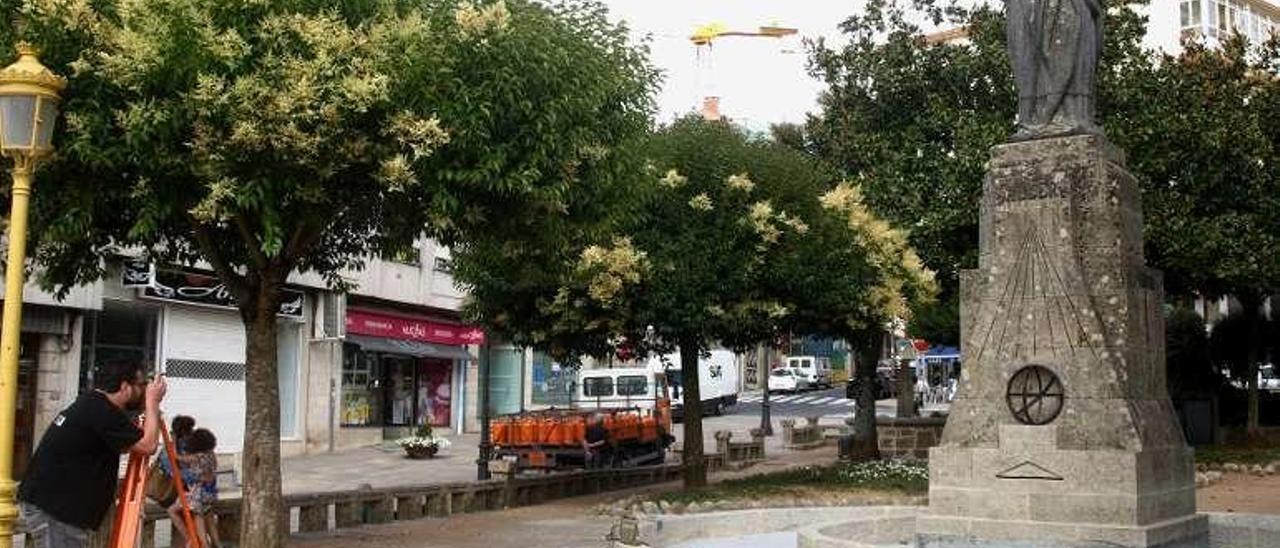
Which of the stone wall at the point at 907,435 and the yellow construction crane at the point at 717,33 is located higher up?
the yellow construction crane at the point at 717,33

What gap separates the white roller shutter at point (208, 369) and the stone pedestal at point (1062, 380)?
17189 millimetres

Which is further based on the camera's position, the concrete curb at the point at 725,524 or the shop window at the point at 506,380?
the shop window at the point at 506,380

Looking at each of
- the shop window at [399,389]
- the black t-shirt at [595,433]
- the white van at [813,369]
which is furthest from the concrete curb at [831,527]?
the white van at [813,369]

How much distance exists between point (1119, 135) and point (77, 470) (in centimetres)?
1873

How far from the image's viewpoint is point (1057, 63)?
10.3 m

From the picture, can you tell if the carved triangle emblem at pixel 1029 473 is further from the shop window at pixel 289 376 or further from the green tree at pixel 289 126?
the shop window at pixel 289 376

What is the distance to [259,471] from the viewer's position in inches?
436

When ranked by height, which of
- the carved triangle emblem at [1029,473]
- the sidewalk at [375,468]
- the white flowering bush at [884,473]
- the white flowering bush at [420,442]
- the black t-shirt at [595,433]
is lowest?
the sidewalk at [375,468]

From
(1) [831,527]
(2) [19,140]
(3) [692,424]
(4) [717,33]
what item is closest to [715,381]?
(3) [692,424]

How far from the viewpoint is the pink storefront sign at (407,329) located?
2964 centimetres

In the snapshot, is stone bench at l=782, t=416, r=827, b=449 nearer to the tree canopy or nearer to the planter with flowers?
the tree canopy

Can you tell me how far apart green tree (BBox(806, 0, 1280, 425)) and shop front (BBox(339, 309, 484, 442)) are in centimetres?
1091

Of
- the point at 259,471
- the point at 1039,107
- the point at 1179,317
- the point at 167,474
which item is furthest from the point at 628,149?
the point at 1179,317

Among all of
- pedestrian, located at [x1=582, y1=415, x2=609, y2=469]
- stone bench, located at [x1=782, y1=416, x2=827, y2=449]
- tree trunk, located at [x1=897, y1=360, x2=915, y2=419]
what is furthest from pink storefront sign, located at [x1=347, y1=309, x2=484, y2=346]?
tree trunk, located at [x1=897, y1=360, x2=915, y2=419]
